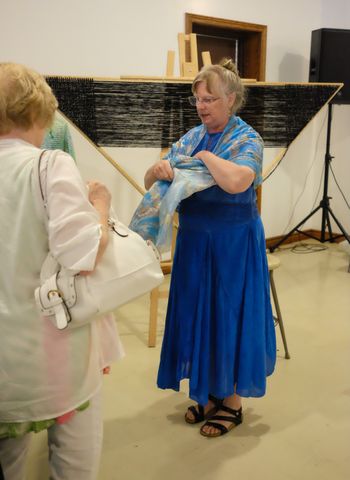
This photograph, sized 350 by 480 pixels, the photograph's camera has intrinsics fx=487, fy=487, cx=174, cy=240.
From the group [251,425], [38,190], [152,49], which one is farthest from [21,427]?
[152,49]

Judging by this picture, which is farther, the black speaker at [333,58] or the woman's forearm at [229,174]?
the black speaker at [333,58]

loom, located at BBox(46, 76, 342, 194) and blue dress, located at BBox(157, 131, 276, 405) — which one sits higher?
loom, located at BBox(46, 76, 342, 194)

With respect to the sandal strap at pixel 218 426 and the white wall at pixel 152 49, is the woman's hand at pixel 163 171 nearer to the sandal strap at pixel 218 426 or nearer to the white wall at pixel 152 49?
the sandal strap at pixel 218 426

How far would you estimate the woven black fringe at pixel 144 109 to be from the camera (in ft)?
7.89

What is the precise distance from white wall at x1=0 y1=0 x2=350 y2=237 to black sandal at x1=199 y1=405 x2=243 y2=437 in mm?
2016

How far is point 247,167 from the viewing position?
5.29 feet

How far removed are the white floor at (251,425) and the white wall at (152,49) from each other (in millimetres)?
1637

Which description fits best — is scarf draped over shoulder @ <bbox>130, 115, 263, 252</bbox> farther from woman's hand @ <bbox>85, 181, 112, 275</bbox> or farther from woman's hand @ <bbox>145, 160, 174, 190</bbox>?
woman's hand @ <bbox>85, 181, 112, 275</bbox>

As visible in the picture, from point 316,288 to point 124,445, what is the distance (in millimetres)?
2188

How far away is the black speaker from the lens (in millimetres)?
4090

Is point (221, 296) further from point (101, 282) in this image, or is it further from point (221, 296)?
point (101, 282)

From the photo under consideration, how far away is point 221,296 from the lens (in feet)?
5.81

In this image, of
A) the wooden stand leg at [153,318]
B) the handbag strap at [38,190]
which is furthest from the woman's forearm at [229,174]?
the wooden stand leg at [153,318]

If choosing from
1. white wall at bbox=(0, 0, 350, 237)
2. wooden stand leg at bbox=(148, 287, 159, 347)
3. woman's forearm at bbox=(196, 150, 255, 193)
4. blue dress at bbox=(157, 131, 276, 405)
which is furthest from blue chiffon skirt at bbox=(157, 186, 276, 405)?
white wall at bbox=(0, 0, 350, 237)
